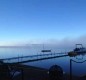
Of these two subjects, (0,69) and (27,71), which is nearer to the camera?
(0,69)

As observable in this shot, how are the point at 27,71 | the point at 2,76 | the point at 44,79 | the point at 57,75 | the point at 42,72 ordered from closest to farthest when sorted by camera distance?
the point at 57,75 → the point at 2,76 → the point at 44,79 → the point at 42,72 → the point at 27,71

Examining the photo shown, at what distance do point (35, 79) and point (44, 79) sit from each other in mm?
531

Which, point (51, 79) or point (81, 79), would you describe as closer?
point (51, 79)

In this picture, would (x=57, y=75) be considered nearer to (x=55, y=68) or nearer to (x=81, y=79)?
(x=55, y=68)

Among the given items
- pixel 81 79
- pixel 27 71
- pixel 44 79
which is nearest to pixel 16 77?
pixel 44 79

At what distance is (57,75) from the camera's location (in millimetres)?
8570

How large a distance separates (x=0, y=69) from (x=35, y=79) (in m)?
2.06

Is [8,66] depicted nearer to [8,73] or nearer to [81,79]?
[8,73]

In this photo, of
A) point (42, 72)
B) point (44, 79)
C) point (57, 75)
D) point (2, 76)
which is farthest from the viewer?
point (42, 72)

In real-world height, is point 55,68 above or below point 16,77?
above

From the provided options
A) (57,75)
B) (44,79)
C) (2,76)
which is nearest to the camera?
(57,75)

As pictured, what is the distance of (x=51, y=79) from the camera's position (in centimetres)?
870

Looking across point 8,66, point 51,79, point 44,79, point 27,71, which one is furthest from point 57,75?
point 27,71

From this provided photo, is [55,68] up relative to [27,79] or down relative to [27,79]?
up
